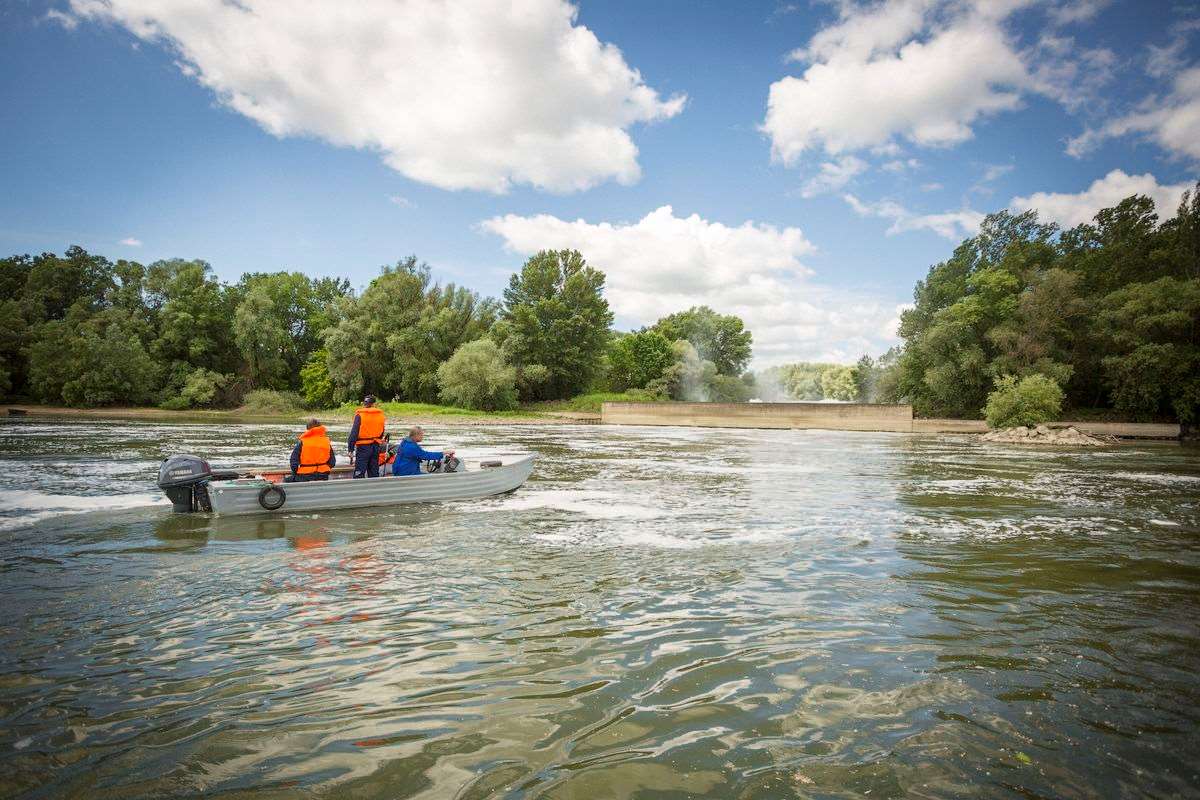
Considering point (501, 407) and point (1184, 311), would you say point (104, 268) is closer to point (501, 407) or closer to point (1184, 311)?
point (501, 407)

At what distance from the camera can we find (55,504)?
11570mm

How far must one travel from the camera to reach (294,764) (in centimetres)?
340

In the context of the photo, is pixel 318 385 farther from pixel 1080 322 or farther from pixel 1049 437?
pixel 1080 322

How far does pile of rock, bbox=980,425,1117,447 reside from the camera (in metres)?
34.4

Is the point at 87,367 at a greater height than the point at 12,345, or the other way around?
the point at 12,345

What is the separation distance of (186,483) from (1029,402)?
43981 mm

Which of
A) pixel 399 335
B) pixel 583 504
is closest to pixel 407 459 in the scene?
pixel 583 504

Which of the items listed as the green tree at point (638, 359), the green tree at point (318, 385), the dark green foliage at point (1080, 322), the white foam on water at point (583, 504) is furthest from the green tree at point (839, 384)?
the white foam on water at point (583, 504)

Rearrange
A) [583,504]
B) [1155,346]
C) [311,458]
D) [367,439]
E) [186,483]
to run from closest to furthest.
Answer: [186,483] < [311,458] < [367,439] < [583,504] < [1155,346]

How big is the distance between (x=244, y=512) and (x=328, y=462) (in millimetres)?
1701

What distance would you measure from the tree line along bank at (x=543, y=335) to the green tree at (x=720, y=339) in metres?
5.91

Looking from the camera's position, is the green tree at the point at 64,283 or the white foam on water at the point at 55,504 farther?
the green tree at the point at 64,283

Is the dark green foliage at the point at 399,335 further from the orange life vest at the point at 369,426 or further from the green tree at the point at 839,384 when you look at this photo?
the green tree at the point at 839,384

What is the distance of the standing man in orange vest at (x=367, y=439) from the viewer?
12.2 m
